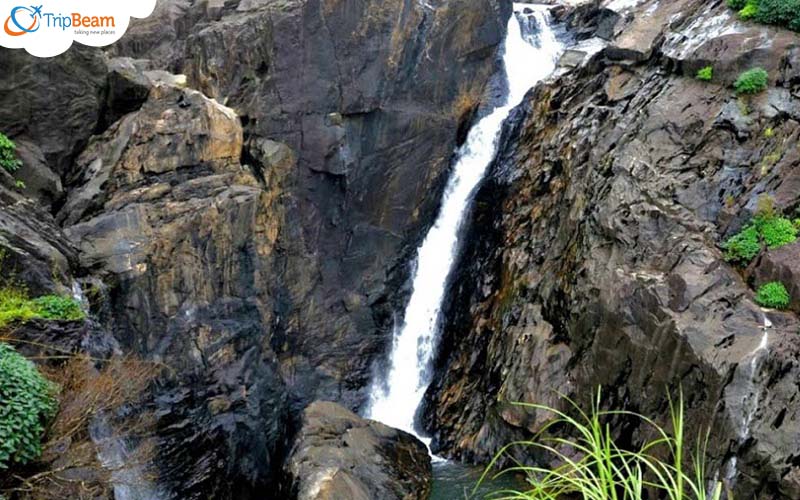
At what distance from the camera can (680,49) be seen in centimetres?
1673

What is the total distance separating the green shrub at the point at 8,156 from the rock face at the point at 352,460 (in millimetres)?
8750

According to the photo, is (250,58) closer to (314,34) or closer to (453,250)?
(314,34)

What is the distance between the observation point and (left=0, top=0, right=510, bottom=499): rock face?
15.4 m

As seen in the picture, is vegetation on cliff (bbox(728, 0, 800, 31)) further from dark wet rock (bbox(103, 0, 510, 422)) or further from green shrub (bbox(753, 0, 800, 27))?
dark wet rock (bbox(103, 0, 510, 422))

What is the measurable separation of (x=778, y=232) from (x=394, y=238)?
1088 cm

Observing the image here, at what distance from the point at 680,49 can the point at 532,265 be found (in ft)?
22.0

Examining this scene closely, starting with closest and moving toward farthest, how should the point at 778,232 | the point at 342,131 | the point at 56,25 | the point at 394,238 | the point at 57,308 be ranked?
A: the point at 57,308 → the point at 778,232 → the point at 56,25 → the point at 342,131 → the point at 394,238

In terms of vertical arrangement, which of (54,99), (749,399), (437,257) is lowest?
(437,257)

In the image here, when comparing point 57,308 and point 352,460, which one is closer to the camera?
point 57,308

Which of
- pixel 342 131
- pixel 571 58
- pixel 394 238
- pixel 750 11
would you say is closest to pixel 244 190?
pixel 342 131

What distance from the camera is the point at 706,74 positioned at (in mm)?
15742

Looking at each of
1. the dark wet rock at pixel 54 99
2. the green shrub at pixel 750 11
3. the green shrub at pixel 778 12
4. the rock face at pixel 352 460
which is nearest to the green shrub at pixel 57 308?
the rock face at pixel 352 460

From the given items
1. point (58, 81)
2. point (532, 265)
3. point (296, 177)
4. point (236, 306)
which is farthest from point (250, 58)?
point (532, 265)

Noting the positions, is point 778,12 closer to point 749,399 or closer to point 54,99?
point 749,399
